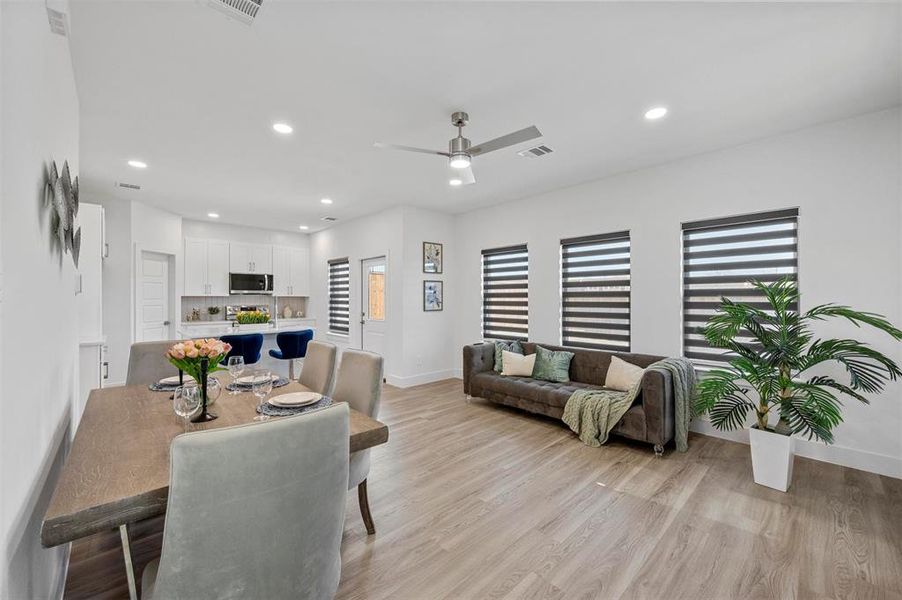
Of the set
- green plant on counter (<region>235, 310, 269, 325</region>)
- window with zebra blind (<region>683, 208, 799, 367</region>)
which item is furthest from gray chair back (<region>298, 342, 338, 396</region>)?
green plant on counter (<region>235, 310, 269, 325</region>)

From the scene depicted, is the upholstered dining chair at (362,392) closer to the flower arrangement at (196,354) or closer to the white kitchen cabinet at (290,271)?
the flower arrangement at (196,354)

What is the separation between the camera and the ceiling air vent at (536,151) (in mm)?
3592

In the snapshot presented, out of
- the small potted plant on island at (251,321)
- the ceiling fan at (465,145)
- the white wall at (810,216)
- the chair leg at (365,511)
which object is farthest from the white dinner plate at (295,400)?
the small potted plant on island at (251,321)

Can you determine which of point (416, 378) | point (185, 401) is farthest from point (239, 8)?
point (416, 378)

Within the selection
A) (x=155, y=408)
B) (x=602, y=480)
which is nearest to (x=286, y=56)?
(x=155, y=408)

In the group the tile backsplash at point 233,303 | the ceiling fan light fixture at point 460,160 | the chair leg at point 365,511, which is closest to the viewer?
the chair leg at point 365,511

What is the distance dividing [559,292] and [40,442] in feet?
15.4

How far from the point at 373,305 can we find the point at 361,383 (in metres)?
4.09

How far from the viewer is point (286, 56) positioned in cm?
226

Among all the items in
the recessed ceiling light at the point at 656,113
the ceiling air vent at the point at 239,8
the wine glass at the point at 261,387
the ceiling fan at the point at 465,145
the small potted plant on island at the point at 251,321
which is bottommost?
the wine glass at the point at 261,387

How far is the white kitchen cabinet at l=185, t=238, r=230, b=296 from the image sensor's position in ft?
21.8

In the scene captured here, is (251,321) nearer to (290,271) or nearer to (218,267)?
(218,267)

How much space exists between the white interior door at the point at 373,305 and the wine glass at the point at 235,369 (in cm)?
363

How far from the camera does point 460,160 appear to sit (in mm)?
2807
